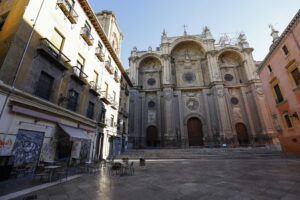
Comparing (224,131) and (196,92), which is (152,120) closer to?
(196,92)

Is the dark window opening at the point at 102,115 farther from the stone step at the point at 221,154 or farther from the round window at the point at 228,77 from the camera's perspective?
the round window at the point at 228,77

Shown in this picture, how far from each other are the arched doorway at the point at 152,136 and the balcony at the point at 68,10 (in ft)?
63.1

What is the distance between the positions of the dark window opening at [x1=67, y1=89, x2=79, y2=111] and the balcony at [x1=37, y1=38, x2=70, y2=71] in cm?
173

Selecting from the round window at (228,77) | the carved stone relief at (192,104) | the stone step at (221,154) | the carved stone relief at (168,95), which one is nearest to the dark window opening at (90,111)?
the stone step at (221,154)

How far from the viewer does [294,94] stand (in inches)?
477

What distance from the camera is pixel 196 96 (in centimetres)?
2655

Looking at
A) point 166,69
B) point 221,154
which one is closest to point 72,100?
point 221,154

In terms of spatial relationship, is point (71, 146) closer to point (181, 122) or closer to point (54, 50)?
point (54, 50)

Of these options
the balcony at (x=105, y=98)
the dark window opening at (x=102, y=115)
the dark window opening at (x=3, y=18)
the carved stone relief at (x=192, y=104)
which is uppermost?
the carved stone relief at (x=192, y=104)

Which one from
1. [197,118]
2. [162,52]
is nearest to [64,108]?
[197,118]

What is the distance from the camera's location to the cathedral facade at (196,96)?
23219 millimetres

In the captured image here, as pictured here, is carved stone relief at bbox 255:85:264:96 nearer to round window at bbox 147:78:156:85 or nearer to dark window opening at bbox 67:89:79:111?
round window at bbox 147:78:156:85

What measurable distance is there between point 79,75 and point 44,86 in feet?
9.89

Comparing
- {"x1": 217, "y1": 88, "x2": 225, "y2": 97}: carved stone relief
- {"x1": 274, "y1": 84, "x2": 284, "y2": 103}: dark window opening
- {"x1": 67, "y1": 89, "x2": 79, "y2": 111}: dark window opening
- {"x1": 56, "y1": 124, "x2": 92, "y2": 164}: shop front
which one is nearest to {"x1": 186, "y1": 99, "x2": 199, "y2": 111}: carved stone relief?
{"x1": 217, "y1": 88, "x2": 225, "y2": 97}: carved stone relief
